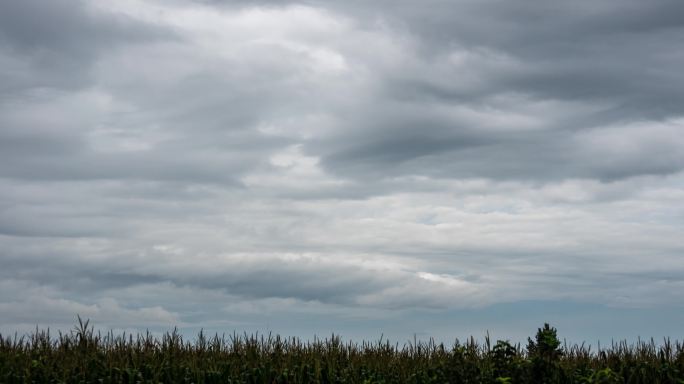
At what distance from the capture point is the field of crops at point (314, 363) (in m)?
15.1

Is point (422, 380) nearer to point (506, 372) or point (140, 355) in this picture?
point (506, 372)

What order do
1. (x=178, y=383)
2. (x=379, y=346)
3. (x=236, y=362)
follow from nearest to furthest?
(x=178, y=383)
(x=236, y=362)
(x=379, y=346)

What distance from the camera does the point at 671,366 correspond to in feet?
55.4

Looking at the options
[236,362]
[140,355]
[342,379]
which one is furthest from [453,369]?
[140,355]

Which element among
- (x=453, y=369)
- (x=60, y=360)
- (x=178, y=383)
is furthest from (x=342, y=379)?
(x=60, y=360)

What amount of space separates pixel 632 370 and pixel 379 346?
562cm

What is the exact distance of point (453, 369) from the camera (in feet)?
47.8

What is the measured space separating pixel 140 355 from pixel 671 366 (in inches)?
449

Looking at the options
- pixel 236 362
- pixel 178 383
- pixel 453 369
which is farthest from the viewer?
pixel 236 362

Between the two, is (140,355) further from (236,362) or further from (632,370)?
(632,370)

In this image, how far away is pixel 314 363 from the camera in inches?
643

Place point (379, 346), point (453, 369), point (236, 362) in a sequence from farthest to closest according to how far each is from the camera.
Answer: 1. point (379, 346)
2. point (236, 362)
3. point (453, 369)

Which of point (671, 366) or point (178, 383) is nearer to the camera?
point (178, 383)

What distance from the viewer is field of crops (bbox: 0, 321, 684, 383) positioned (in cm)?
1505
